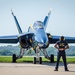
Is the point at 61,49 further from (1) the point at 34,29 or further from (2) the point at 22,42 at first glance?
(2) the point at 22,42

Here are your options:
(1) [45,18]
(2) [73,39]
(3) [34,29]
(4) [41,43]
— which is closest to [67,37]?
(2) [73,39]

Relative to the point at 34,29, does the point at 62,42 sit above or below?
below

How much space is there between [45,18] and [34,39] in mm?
8110

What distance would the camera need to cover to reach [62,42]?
1480 cm

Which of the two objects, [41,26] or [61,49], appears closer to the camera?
[61,49]

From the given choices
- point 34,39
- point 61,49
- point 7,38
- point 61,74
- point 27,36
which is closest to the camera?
point 61,74

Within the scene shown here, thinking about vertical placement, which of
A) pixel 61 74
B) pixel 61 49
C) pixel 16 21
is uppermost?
pixel 16 21

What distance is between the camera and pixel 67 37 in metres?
29.8

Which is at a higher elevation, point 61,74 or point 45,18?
point 45,18

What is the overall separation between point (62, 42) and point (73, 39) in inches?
596

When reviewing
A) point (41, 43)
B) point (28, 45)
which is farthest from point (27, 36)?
point (41, 43)

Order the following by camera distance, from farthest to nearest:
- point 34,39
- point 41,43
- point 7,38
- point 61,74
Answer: point 7,38, point 34,39, point 41,43, point 61,74

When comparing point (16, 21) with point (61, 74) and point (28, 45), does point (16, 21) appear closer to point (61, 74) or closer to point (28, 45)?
point (28, 45)

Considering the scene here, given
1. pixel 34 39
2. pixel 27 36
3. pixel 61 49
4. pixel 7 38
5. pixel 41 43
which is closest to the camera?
pixel 61 49
